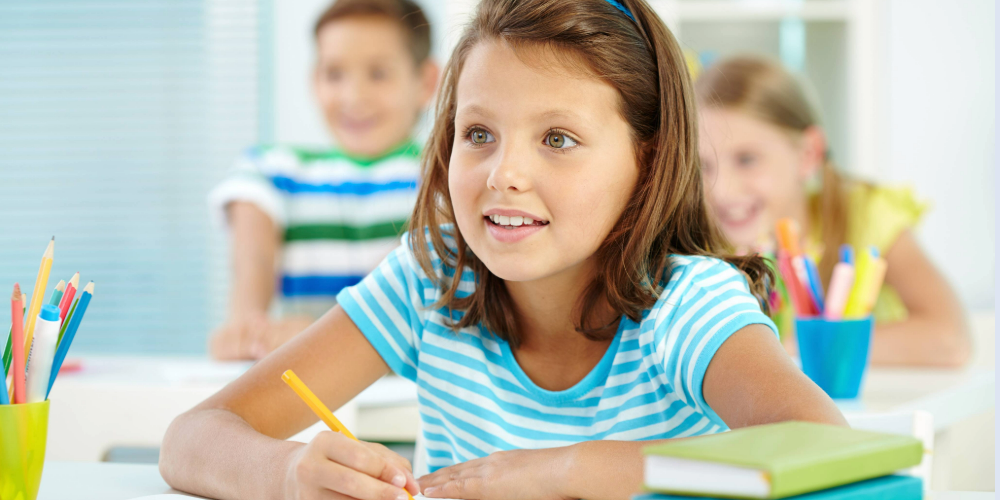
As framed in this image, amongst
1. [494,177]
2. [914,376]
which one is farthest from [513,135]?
[914,376]

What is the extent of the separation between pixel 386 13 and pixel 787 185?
923 millimetres

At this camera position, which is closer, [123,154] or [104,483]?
[104,483]

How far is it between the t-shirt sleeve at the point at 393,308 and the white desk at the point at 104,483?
0.23 metres

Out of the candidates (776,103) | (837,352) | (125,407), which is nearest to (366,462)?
(125,407)

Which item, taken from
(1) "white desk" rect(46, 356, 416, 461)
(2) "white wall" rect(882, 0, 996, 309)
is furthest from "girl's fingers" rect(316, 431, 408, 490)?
(2) "white wall" rect(882, 0, 996, 309)

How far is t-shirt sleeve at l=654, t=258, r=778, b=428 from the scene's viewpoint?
65cm

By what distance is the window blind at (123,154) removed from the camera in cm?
281

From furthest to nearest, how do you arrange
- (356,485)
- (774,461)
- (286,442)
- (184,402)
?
1. (184,402)
2. (286,442)
3. (356,485)
4. (774,461)

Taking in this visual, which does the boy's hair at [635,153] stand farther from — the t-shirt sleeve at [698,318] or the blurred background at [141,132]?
the blurred background at [141,132]

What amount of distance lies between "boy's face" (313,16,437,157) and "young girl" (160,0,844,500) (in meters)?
1.07

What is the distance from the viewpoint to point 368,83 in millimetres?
1926

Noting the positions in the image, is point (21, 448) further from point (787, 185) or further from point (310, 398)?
point (787, 185)

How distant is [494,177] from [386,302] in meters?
0.22

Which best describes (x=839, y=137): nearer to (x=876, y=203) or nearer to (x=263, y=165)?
(x=876, y=203)
